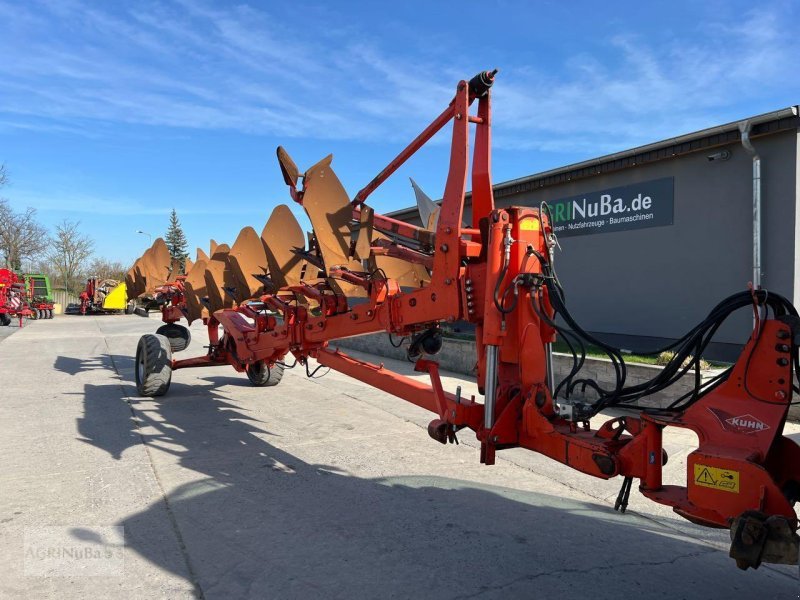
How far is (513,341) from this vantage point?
381 centimetres

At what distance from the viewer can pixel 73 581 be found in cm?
347

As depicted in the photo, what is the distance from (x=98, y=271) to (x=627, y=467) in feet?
234

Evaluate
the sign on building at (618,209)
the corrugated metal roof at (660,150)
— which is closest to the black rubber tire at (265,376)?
the sign on building at (618,209)

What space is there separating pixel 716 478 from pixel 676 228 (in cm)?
874

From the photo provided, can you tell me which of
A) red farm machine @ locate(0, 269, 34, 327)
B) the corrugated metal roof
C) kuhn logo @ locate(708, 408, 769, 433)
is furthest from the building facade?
red farm machine @ locate(0, 269, 34, 327)

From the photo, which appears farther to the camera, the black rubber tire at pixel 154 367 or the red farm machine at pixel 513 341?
the black rubber tire at pixel 154 367

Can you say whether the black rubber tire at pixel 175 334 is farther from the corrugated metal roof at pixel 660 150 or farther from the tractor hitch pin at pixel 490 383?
the tractor hitch pin at pixel 490 383

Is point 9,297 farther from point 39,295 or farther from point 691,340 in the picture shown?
point 691,340

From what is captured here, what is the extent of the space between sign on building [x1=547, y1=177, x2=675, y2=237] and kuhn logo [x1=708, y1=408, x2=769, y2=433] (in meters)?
8.50

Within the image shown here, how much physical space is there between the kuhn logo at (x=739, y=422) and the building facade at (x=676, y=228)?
23.4 feet

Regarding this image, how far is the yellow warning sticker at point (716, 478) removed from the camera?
2.67 metres

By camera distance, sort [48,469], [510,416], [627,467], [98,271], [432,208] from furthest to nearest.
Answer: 1. [98,271]
2. [432,208]
3. [48,469]
4. [510,416]
5. [627,467]

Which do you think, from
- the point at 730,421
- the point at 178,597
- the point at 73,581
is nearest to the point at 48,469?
the point at 73,581

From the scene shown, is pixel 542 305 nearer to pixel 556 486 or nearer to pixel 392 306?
pixel 392 306
